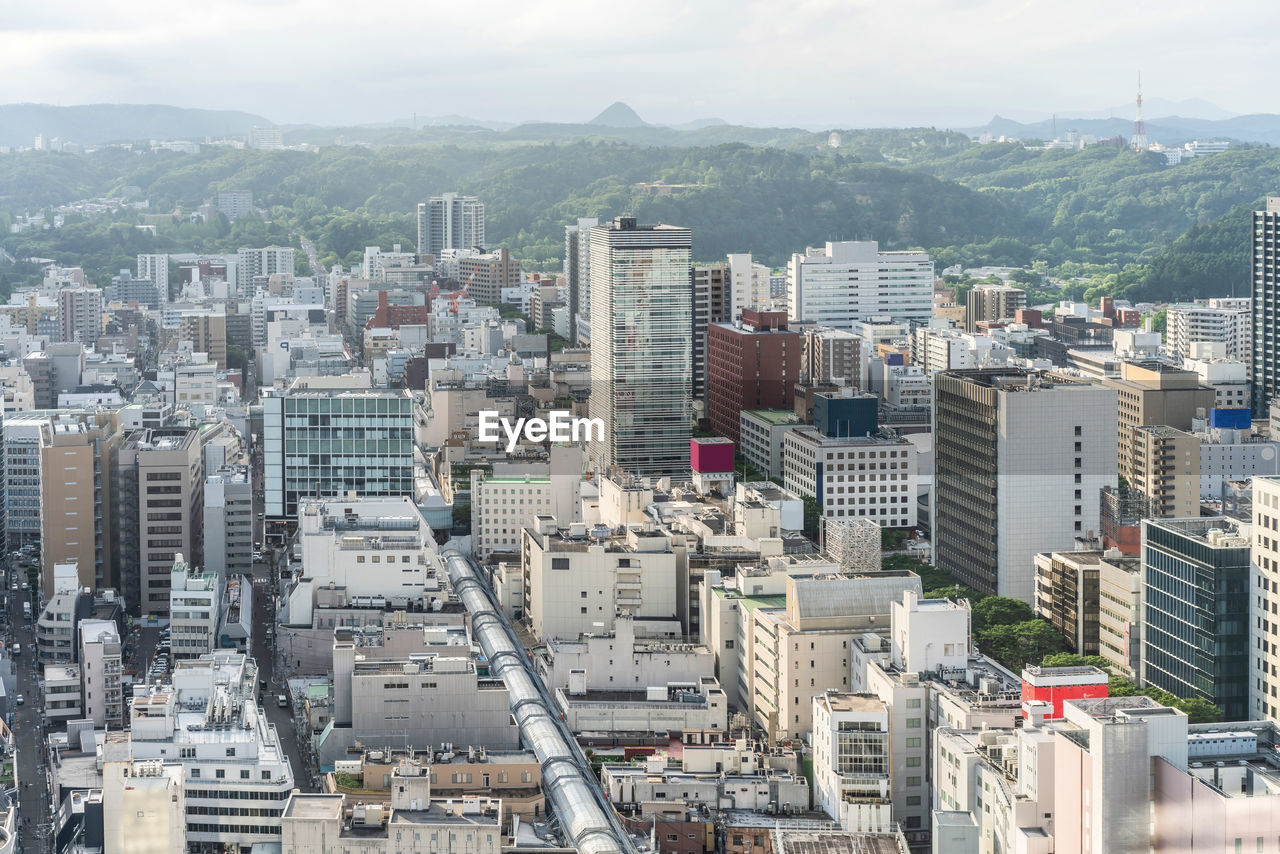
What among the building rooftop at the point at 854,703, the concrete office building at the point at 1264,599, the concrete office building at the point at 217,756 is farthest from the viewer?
the concrete office building at the point at 1264,599

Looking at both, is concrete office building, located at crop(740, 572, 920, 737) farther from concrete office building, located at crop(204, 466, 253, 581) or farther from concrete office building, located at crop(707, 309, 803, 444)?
concrete office building, located at crop(707, 309, 803, 444)

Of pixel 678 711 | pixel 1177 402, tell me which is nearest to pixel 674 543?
pixel 678 711

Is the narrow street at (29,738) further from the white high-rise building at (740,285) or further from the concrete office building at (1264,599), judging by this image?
the white high-rise building at (740,285)

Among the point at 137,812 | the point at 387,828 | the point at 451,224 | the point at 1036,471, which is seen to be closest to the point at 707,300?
the point at 1036,471

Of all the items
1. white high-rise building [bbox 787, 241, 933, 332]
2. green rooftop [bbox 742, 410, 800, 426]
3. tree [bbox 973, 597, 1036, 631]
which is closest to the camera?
tree [bbox 973, 597, 1036, 631]

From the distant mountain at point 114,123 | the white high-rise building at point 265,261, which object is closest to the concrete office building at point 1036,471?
the white high-rise building at point 265,261

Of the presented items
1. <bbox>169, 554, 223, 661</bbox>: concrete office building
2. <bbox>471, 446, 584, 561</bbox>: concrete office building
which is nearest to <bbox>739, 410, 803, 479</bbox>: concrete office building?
<bbox>471, 446, 584, 561</bbox>: concrete office building
